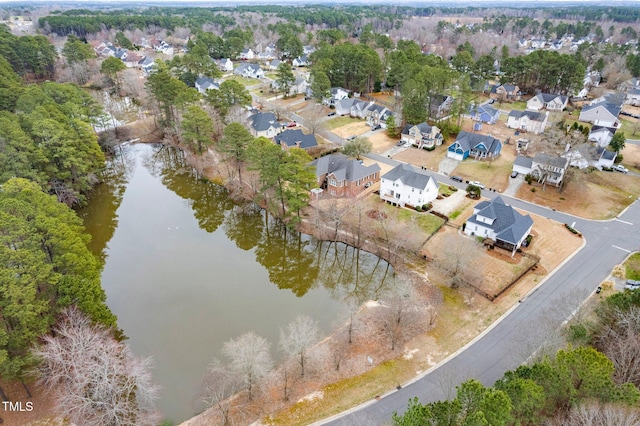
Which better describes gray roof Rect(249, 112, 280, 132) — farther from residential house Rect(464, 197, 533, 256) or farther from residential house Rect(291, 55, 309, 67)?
residential house Rect(291, 55, 309, 67)

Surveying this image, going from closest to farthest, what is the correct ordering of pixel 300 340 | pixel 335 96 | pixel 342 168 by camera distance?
pixel 300 340 < pixel 342 168 < pixel 335 96

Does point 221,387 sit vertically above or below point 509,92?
below

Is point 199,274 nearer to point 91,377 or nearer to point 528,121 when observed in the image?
point 91,377

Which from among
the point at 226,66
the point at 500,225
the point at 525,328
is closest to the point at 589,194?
the point at 500,225

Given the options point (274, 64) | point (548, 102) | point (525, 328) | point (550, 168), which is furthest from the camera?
point (274, 64)

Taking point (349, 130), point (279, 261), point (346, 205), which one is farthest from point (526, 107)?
point (279, 261)

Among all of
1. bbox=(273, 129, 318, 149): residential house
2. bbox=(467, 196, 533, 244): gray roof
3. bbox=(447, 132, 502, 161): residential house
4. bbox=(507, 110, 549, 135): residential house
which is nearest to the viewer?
bbox=(467, 196, 533, 244): gray roof

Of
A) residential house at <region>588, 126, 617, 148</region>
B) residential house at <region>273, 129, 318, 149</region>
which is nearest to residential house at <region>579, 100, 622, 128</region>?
residential house at <region>588, 126, 617, 148</region>
